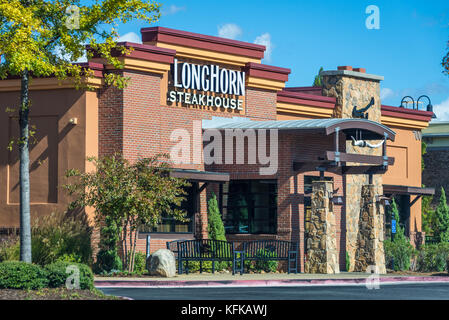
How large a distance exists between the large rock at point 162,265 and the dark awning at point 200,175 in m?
3.29

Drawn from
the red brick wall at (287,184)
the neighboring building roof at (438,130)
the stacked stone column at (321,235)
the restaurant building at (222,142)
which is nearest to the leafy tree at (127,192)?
the restaurant building at (222,142)

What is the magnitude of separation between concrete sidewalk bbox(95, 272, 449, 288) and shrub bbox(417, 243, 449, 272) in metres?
4.65

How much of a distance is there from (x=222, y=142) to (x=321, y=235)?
4.96m

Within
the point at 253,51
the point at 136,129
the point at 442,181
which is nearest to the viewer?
the point at 136,129

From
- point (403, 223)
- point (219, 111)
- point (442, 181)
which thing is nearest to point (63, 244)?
point (219, 111)

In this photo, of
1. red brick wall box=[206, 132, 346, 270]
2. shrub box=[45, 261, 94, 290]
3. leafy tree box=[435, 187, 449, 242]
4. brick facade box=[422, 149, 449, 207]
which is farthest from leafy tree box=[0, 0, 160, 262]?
brick facade box=[422, 149, 449, 207]

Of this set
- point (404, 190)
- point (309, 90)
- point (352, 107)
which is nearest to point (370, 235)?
point (352, 107)

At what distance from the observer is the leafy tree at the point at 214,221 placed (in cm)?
3284

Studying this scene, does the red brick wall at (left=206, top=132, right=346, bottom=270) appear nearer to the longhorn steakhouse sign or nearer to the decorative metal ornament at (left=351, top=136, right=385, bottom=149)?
the decorative metal ornament at (left=351, top=136, right=385, bottom=149)

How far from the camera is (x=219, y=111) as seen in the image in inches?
1340

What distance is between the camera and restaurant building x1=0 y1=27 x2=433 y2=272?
30.7m

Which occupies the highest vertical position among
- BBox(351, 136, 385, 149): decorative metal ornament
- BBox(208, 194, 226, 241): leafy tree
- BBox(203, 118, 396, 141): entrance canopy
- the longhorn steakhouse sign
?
the longhorn steakhouse sign

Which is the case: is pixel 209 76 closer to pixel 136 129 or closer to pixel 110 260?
pixel 136 129
